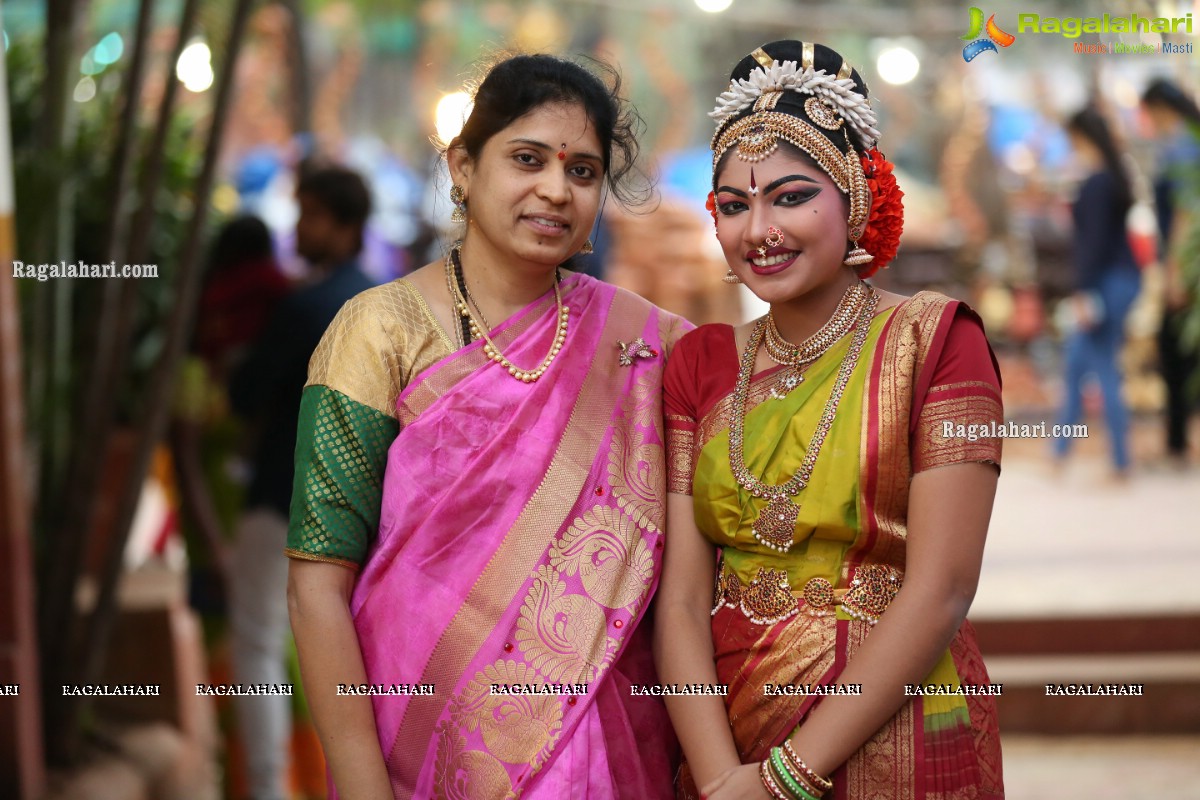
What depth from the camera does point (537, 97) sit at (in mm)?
2160

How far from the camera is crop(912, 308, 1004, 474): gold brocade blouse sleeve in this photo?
1.97 m

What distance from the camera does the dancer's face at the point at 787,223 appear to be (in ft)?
6.72

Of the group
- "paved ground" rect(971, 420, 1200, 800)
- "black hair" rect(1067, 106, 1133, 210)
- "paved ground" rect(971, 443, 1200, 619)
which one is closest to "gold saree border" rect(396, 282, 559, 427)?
"paved ground" rect(971, 420, 1200, 800)

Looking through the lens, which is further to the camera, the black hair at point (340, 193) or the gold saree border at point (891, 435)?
the black hair at point (340, 193)

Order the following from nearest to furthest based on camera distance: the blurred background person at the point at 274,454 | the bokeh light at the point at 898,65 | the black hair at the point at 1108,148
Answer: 1. the blurred background person at the point at 274,454
2. the black hair at the point at 1108,148
3. the bokeh light at the point at 898,65

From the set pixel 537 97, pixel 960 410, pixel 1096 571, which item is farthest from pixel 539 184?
pixel 1096 571

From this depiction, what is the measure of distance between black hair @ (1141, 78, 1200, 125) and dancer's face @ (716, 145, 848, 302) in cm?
399

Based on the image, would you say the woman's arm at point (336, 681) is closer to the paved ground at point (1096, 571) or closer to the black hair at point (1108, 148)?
the paved ground at point (1096, 571)

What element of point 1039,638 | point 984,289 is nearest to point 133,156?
point 1039,638

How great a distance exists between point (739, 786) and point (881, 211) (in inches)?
37.0

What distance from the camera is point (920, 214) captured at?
13.4m

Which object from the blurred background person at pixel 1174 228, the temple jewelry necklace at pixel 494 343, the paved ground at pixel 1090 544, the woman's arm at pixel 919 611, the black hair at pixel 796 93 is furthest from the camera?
the blurred background person at pixel 1174 228

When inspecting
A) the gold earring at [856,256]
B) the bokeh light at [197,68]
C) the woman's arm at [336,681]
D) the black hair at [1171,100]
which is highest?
the bokeh light at [197,68]

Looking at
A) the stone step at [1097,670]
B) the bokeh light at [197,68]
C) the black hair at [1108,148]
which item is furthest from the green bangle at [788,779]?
the black hair at [1108,148]
